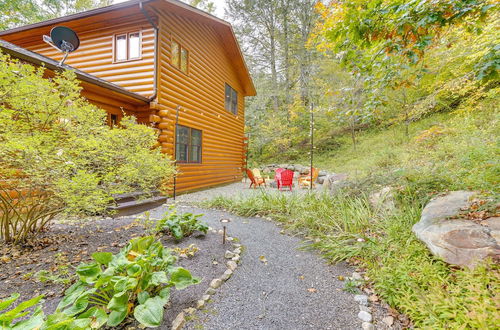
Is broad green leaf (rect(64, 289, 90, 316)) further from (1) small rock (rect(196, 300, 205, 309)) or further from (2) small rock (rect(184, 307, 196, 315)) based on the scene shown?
(1) small rock (rect(196, 300, 205, 309))

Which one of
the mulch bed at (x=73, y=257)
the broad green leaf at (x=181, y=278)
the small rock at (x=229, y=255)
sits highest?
the broad green leaf at (x=181, y=278)

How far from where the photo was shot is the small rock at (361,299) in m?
1.97

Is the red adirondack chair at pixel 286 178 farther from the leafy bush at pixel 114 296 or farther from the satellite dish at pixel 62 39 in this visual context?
the satellite dish at pixel 62 39

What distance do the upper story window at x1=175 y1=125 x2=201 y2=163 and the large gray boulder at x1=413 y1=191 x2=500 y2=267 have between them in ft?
20.3

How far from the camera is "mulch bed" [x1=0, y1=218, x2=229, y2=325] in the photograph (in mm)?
1854

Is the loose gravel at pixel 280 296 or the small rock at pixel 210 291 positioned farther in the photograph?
the small rock at pixel 210 291

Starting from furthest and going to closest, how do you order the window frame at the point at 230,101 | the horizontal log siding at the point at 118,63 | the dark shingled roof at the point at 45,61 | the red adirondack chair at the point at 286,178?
1. the window frame at the point at 230,101
2. the red adirondack chair at the point at 286,178
3. the horizontal log siding at the point at 118,63
4. the dark shingled roof at the point at 45,61

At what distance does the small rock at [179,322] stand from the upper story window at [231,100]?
9648mm

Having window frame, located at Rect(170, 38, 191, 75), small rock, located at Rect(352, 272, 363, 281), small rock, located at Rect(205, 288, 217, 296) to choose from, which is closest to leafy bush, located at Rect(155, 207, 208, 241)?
small rock, located at Rect(205, 288, 217, 296)

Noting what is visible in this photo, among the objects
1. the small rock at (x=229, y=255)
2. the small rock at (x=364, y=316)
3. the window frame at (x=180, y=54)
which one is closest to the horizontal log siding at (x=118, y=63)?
the window frame at (x=180, y=54)

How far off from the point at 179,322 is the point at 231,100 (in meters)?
10.4

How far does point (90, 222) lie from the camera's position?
3.58 m

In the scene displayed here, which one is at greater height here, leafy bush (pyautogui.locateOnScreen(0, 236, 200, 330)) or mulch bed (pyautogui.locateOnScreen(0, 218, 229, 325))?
leafy bush (pyautogui.locateOnScreen(0, 236, 200, 330))

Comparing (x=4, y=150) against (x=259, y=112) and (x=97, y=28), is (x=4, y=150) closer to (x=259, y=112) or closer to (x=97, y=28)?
(x=97, y=28)
